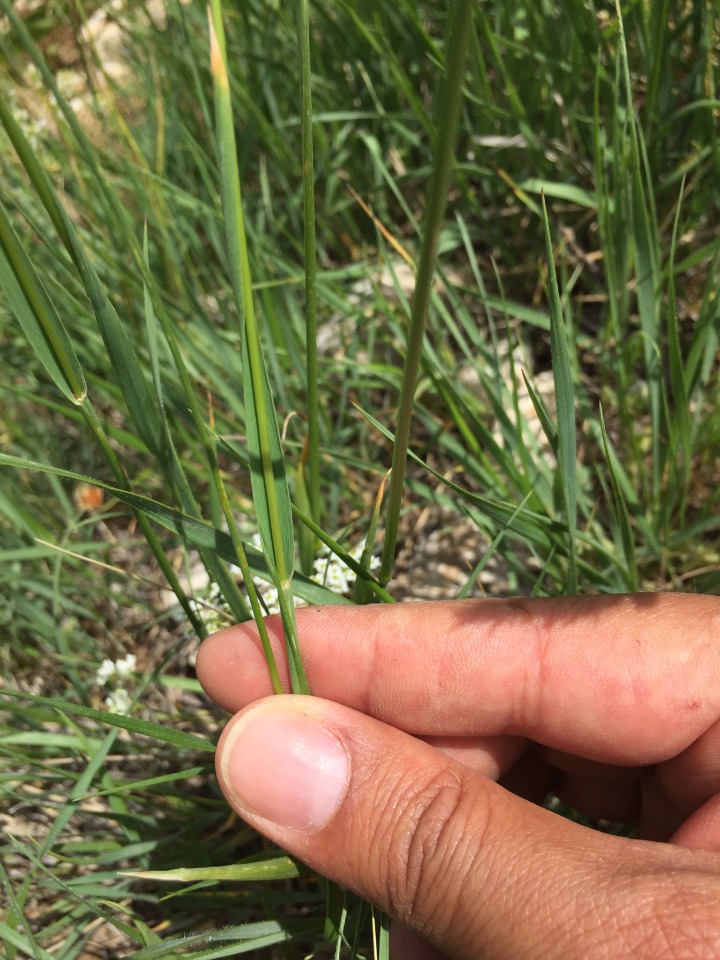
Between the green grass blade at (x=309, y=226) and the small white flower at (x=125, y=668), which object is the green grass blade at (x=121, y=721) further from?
the small white flower at (x=125, y=668)

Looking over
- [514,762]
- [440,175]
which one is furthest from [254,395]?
[514,762]

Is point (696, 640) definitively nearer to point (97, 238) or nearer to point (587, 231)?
point (587, 231)

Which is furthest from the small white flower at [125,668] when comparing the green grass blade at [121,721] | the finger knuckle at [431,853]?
the finger knuckle at [431,853]

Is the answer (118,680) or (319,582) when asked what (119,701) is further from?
(319,582)

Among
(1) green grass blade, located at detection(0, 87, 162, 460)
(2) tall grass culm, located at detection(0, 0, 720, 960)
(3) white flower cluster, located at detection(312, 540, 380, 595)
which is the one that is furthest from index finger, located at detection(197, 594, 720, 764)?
(1) green grass blade, located at detection(0, 87, 162, 460)

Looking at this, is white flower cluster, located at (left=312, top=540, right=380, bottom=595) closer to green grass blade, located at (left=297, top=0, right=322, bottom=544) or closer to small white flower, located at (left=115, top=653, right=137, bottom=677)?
green grass blade, located at (left=297, top=0, right=322, bottom=544)

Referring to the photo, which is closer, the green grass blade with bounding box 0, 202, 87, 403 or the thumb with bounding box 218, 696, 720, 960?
the green grass blade with bounding box 0, 202, 87, 403

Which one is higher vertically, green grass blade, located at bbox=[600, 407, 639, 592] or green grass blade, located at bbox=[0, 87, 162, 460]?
green grass blade, located at bbox=[0, 87, 162, 460]

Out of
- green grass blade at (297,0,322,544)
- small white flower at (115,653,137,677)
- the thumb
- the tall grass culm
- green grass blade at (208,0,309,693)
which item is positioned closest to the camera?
green grass blade at (208,0,309,693)
